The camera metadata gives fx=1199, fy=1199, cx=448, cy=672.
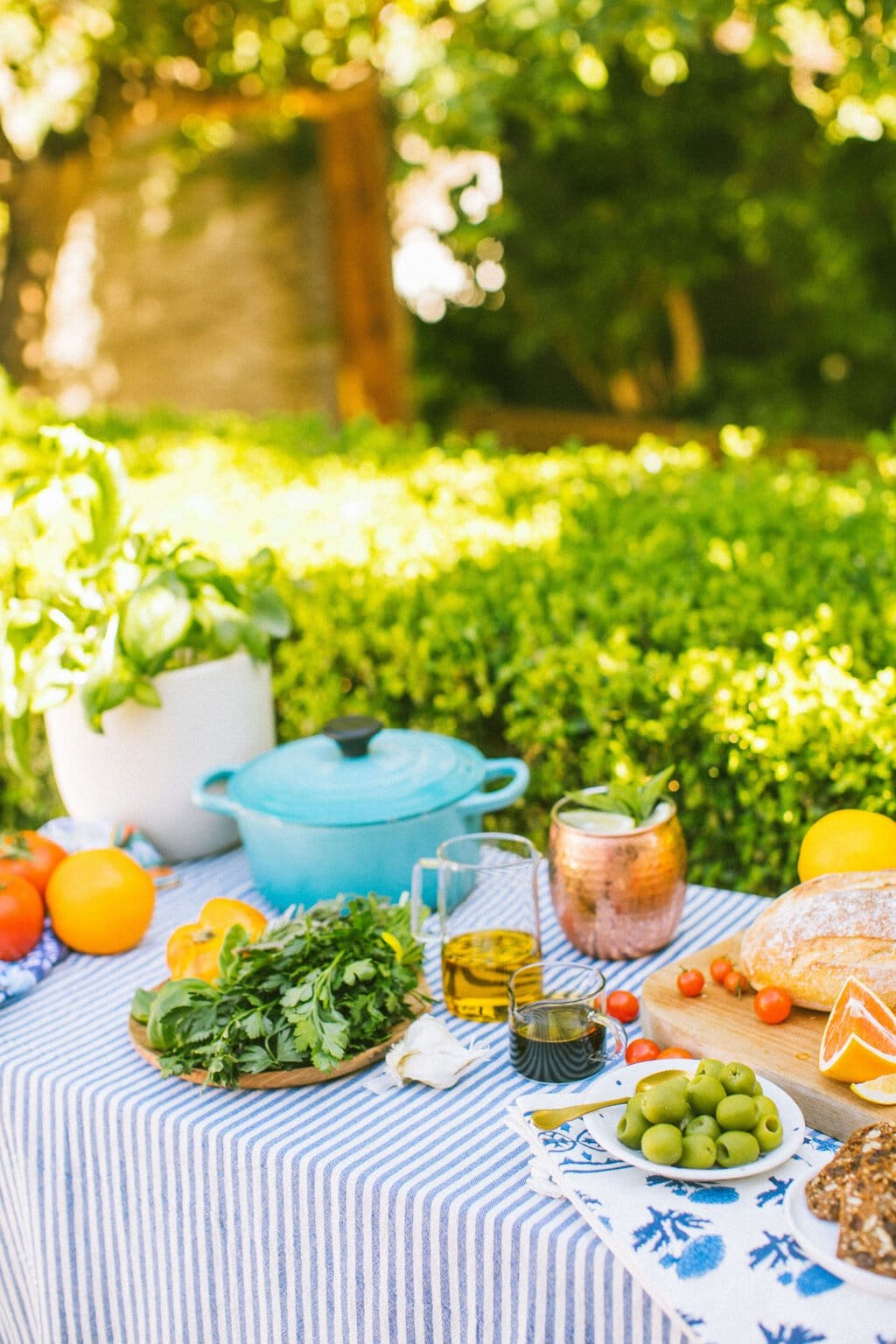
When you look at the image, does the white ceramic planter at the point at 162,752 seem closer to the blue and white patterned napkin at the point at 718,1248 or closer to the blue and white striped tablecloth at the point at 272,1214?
the blue and white striped tablecloth at the point at 272,1214

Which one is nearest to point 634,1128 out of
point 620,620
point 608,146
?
point 620,620

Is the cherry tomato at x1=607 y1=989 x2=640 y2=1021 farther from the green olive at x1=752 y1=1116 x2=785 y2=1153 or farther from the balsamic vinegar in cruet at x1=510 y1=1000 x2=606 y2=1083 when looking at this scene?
the green olive at x1=752 y1=1116 x2=785 y2=1153

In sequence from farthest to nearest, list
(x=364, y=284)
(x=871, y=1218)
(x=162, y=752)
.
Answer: (x=364, y=284)
(x=162, y=752)
(x=871, y=1218)

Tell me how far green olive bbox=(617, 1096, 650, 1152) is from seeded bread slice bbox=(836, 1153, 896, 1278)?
0.74ft

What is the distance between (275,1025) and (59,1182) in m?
0.40

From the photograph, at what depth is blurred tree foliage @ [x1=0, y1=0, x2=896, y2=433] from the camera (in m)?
4.34

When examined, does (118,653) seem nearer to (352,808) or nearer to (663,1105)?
(352,808)

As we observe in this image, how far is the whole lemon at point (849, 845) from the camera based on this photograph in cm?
184

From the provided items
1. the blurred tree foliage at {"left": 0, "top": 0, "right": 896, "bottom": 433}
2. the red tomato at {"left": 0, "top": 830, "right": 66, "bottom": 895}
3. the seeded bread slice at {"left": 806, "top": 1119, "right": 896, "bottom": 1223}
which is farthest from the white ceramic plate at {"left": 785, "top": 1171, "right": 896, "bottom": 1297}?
the blurred tree foliage at {"left": 0, "top": 0, "right": 896, "bottom": 433}

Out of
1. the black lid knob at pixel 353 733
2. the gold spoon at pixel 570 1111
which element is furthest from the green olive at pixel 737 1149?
the black lid knob at pixel 353 733

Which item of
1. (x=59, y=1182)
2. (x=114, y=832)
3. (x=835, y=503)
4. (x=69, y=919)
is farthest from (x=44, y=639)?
(x=835, y=503)

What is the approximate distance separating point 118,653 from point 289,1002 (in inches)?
35.5

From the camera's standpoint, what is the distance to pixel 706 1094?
4.44 ft

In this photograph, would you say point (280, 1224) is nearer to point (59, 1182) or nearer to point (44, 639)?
point (59, 1182)
